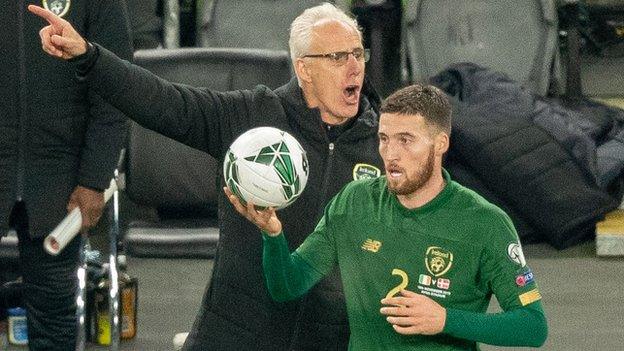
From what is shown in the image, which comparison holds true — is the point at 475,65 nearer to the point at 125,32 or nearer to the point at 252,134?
the point at 125,32

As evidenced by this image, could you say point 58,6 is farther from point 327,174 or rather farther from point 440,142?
point 440,142

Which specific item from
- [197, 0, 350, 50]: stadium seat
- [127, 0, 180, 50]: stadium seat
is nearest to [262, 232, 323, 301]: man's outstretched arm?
[197, 0, 350, 50]: stadium seat

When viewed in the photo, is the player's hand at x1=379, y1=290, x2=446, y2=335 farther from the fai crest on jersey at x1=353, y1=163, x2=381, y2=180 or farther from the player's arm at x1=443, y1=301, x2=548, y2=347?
the fai crest on jersey at x1=353, y1=163, x2=381, y2=180

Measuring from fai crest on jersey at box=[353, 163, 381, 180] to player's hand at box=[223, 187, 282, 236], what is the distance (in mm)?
651

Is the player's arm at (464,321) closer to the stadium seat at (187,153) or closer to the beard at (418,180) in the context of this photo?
the beard at (418,180)

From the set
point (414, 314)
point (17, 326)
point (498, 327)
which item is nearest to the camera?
point (414, 314)

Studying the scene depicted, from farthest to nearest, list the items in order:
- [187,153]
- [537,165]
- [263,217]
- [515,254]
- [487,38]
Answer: [487,38]
[537,165]
[187,153]
[263,217]
[515,254]

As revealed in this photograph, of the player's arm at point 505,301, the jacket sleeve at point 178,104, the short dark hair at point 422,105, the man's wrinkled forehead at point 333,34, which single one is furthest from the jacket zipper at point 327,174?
the player's arm at point 505,301

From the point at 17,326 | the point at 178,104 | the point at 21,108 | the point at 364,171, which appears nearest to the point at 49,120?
the point at 21,108

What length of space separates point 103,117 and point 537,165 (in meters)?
3.33

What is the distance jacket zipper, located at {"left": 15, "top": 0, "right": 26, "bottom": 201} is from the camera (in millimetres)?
5812

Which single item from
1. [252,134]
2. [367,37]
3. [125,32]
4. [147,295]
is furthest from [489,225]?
[367,37]

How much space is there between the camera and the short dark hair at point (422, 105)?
438 cm

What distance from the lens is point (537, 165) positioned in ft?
28.4
